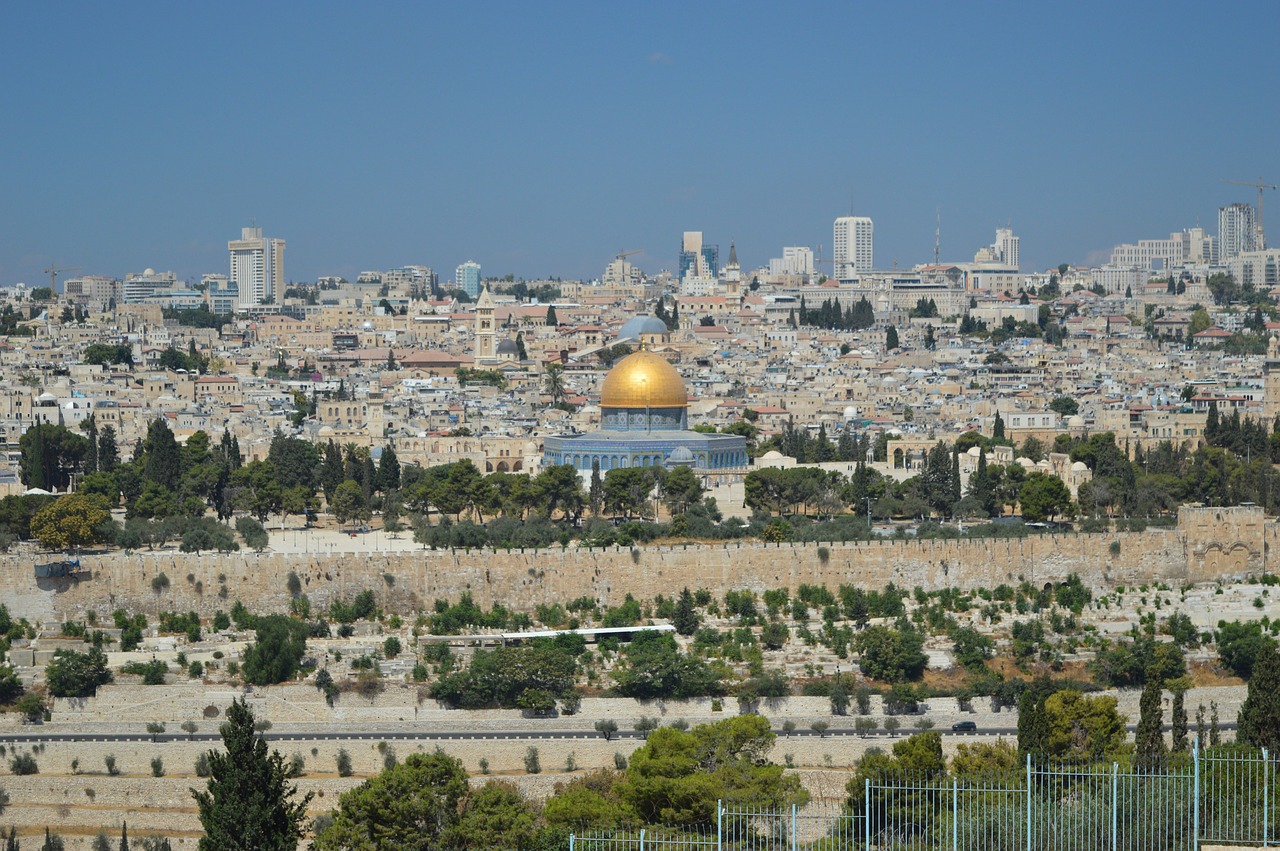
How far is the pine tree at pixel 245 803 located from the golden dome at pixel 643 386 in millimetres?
33200

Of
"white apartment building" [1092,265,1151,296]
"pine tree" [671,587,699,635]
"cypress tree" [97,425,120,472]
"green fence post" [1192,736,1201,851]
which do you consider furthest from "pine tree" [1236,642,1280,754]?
"white apartment building" [1092,265,1151,296]

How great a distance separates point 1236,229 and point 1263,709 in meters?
143

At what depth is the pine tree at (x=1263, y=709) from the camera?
26.7 m

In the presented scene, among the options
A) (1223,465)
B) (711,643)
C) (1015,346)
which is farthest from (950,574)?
(1015,346)

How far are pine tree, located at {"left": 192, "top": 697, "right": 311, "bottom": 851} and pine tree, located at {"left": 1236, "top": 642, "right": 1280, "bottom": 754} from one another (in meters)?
10.4

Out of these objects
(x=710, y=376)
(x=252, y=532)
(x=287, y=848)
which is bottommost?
(x=287, y=848)

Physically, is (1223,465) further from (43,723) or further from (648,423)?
(43,723)

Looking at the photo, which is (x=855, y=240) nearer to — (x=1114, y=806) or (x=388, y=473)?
(x=388, y=473)

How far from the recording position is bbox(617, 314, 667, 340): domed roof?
91375mm

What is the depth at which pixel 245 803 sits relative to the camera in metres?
23.1

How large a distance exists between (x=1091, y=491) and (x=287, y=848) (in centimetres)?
2815

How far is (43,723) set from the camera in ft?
111

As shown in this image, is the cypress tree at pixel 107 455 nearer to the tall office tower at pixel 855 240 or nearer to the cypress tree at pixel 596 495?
the cypress tree at pixel 596 495

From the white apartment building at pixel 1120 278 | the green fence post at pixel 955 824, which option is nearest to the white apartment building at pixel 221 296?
the white apartment building at pixel 1120 278
